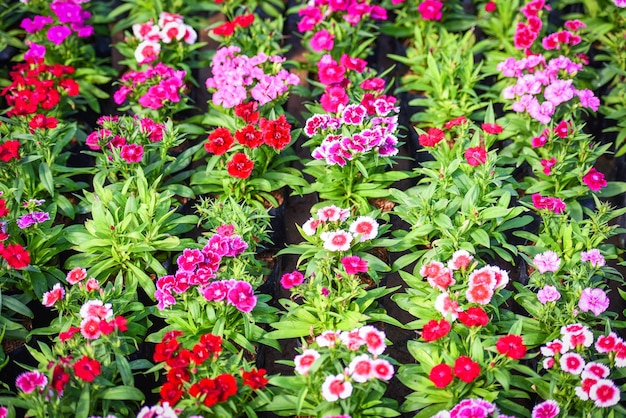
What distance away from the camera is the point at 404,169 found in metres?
6.35

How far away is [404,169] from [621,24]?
241cm

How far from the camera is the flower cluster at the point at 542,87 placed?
5840 mm

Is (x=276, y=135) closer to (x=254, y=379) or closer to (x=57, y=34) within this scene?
(x=254, y=379)


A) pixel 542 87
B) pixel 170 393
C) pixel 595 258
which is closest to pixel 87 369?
pixel 170 393

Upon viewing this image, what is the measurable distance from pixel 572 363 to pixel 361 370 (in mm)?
1113

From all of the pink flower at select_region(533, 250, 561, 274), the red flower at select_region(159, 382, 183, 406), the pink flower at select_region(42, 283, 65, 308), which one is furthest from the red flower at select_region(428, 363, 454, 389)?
the pink flower at select_region(42, 283, 65, 308)

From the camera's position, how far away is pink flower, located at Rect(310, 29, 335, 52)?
637cm

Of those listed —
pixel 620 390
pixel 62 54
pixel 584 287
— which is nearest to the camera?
pixel 620 390

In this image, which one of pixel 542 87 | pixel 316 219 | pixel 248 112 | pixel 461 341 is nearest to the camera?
pixel 461 341

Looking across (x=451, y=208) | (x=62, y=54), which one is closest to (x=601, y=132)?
(x=451, y=208)

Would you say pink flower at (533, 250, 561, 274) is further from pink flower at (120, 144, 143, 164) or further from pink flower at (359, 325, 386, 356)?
pink flower at (120, 144, 143, 164)

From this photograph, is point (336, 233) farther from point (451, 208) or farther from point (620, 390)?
point (620, 390)

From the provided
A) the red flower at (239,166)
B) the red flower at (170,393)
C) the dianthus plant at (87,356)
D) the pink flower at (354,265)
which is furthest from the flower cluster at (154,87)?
the red flower at (170,393)

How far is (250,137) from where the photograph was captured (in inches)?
213
